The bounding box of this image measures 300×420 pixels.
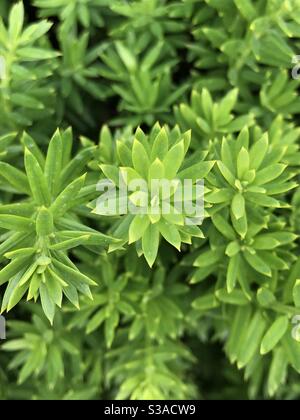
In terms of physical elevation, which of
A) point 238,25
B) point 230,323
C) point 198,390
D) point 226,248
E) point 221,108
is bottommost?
point 198,390

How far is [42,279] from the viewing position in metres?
0.98

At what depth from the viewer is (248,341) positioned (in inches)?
48.5

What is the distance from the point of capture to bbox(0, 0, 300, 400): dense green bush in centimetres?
102

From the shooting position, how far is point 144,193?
0.99 m

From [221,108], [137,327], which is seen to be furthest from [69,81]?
[137,327]

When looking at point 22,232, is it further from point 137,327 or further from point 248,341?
point 248,341

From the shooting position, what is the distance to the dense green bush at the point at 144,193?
1.02m

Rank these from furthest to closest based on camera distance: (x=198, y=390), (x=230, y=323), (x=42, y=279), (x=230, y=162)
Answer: (x=198, y=390) → (x=230, y=323) → (x=230, y=162) → (x=42, y=279)

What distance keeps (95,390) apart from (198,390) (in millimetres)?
400

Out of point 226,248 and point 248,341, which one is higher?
point 226,248

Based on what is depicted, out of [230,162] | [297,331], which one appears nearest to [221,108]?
[230,162]

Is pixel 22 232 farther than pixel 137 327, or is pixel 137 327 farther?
pixel 137 327

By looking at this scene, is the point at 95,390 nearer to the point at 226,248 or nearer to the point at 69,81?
the point at 226,248


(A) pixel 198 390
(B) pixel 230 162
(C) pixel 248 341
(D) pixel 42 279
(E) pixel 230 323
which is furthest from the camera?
(A) pixel 198 390
